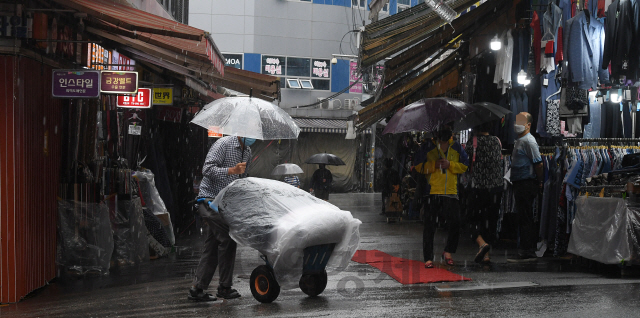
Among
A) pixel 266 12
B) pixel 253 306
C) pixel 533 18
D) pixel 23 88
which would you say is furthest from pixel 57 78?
pixel 266 12

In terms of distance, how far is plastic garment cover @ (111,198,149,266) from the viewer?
928 cm

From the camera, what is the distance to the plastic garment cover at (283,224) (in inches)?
242

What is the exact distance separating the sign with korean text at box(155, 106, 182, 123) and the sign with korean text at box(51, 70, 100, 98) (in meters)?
6.45

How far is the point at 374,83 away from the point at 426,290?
83.6 ft

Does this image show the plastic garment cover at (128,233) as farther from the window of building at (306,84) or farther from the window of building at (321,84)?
the window of building at (321,84)

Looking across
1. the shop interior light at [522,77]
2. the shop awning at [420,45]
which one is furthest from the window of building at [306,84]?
the shop interior light at [522,77]

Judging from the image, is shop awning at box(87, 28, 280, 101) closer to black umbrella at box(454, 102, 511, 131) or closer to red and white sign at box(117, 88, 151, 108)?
red and white sign at box(117, 88, 151, 108)

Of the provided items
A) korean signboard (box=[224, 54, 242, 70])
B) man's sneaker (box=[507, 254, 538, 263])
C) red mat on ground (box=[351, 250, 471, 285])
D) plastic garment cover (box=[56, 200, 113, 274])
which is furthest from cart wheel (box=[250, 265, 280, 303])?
korean signboard (box=[224, 54, 242, 70])

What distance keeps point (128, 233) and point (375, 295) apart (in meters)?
4.38

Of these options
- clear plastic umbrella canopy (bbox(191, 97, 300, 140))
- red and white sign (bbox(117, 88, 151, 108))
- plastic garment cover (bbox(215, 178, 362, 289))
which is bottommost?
plastic garment cover (bbox(215, 178, 362, 289))

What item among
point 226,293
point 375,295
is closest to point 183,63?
point 226,293

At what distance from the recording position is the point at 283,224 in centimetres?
621

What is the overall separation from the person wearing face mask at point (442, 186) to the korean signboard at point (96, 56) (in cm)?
497

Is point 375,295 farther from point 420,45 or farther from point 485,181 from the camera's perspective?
point 420,45
